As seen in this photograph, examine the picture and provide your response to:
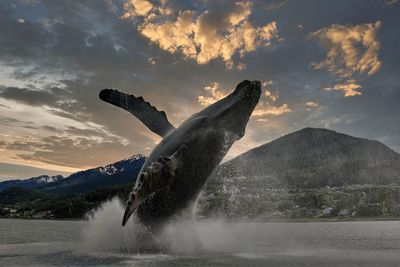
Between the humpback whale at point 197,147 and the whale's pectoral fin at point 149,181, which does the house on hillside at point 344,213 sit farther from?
the whale's pectoral fin at point 149,181

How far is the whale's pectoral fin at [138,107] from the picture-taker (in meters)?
19.4

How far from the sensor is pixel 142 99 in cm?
1988

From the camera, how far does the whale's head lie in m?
15.6

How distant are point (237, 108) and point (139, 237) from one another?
733cm

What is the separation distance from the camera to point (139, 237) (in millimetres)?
18172

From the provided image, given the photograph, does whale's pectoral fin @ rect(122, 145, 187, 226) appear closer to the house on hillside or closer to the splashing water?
the splashing water

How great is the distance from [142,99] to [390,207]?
6905 inches

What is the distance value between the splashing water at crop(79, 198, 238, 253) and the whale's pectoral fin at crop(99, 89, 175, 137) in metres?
4.63

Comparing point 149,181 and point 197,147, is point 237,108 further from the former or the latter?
point 149,181

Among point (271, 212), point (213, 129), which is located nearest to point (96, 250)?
point (213, 129)

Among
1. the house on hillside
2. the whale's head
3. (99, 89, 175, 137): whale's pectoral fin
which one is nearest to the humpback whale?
the whale's head

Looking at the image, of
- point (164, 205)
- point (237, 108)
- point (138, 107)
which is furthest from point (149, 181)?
point (138, 107)

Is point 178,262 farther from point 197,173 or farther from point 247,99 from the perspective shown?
point 247,99

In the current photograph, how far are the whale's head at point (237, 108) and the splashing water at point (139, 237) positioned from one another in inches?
187
